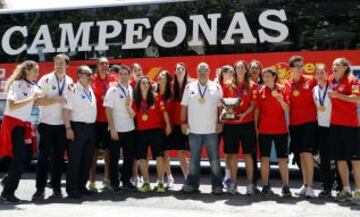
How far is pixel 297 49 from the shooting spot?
10.4 metres

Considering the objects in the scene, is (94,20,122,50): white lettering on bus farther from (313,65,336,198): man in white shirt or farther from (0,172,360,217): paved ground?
(313,65,336,198): man in white shirt

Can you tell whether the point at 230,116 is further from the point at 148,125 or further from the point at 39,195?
the point at 39,195

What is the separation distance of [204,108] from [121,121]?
1371 millimetres

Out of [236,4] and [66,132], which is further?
[236,4]

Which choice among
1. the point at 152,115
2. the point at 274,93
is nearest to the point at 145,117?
the point at 152,115

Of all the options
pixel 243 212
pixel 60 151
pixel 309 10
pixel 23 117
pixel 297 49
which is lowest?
pixel 243 212

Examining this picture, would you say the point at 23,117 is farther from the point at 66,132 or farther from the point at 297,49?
the point at 297,49

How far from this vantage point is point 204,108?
8.61m

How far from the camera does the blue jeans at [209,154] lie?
8727 millimetres

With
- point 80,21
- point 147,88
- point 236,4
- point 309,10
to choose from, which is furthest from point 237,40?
point 80,21

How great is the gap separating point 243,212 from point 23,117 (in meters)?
3.47

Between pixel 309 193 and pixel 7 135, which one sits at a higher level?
pixel 7 135

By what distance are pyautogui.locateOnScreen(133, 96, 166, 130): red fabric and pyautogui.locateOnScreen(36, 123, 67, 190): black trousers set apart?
1.23 meters

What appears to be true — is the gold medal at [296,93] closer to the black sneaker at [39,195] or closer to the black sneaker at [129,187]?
the black sneaker at [129,187]
